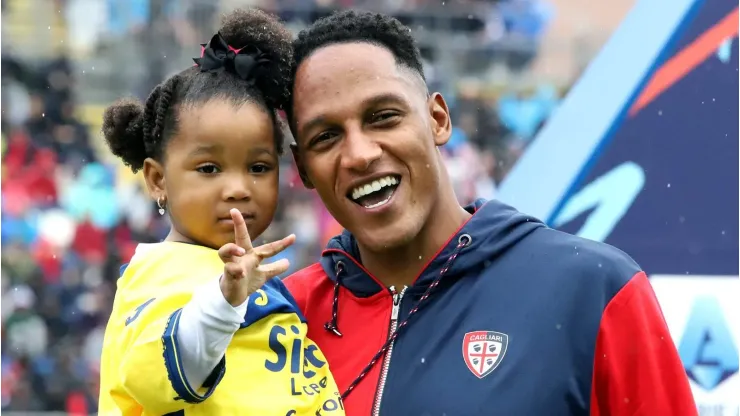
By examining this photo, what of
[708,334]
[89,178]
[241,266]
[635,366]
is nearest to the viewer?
[241,266]

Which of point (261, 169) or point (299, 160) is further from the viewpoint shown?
point (299, 160)

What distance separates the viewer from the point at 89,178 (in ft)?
36.0

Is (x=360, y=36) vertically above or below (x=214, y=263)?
above

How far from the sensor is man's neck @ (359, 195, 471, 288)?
2963mm

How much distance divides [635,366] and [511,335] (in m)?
0.29

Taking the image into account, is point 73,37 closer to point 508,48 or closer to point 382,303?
point 508,48

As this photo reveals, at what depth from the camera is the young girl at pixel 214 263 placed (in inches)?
94.7

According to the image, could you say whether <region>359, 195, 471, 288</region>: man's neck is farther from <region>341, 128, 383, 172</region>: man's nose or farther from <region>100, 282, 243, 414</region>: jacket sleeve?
<region>100, 282, 243, 414</region>: jacket sleeve

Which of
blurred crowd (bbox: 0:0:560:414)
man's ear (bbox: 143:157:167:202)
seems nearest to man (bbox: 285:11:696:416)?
man's ear (bbox: 143:157:167:202)

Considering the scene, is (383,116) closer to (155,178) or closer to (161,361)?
(155,178)

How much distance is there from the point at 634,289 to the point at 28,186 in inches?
371

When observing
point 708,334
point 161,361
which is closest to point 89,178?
point 708,334

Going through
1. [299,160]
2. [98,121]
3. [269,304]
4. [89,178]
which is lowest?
[269,304]

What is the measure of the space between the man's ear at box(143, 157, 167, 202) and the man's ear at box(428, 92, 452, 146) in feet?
2.49
